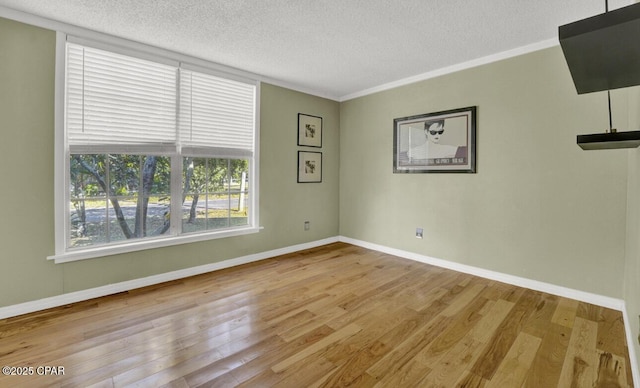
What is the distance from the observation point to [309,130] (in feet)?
15.1

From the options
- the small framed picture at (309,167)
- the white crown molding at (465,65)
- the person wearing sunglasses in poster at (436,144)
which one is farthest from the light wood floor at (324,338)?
the white crown molding at (465,65)

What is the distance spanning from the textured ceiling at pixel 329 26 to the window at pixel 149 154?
0.36m

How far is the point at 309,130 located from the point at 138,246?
2.79 meters

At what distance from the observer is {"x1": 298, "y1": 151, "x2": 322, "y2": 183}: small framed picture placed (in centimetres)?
455

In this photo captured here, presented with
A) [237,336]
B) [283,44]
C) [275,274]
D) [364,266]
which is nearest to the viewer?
[237,336]

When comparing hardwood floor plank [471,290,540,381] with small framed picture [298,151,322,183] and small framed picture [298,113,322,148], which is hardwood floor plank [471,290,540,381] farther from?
small framed picture [298,113,322,148]

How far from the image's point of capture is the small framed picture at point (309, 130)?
450 cm

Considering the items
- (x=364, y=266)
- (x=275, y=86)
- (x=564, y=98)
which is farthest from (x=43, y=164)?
(x=564, y=98)

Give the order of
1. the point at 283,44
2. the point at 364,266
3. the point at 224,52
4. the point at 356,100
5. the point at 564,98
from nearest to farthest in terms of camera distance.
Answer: the point at 564,98 → the point at 283,44 → the point at 224,52 → the point at 364,266 → the point at 356,100

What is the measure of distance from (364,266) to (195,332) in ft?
7.14

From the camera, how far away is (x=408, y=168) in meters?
Answer: 4.11

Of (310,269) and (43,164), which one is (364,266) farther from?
(43,164)

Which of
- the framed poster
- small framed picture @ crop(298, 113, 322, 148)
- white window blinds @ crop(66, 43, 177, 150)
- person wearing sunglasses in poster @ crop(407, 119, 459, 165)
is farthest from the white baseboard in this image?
white window blinds @ crop(66, 43, 177, 150)

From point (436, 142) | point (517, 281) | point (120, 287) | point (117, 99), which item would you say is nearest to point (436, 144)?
point (436, 142)
